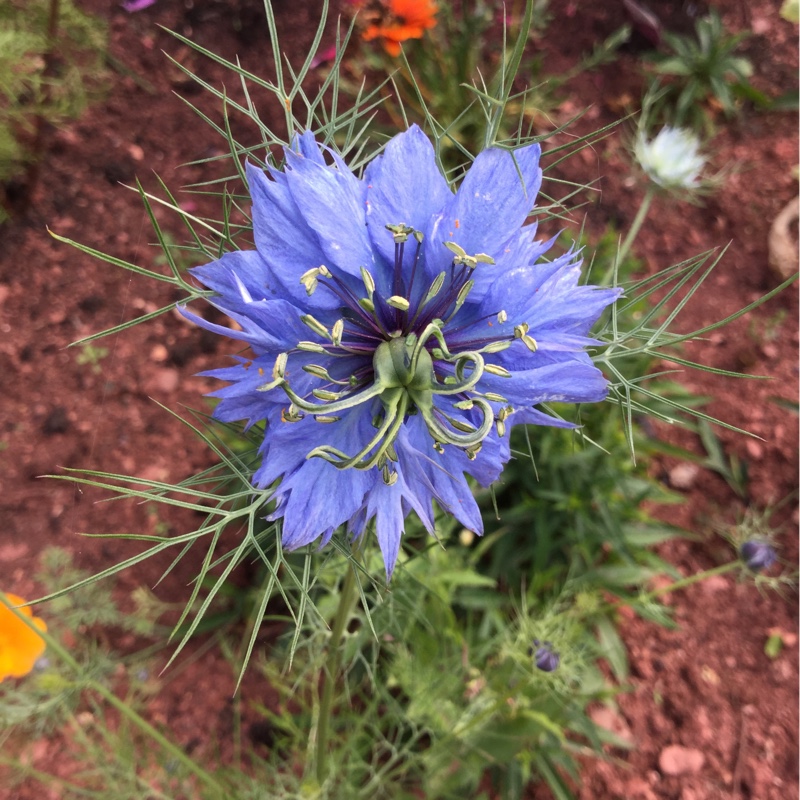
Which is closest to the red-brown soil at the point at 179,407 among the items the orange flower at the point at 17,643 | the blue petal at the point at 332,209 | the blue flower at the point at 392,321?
the orange flower at the point at 17,643

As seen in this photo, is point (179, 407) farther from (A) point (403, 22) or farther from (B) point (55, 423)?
(A) point (403, 22)

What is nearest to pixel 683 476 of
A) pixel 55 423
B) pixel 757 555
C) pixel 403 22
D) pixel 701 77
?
pixel 757 555

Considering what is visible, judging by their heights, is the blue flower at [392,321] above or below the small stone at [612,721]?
above

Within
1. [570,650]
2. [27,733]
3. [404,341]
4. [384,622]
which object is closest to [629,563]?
[570,650]

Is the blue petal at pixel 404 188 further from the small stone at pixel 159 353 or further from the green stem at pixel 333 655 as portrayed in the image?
the small stone at pixel 159 353

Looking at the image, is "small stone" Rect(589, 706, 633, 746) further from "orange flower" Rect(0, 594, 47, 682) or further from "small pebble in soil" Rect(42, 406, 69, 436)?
"small pebble in soil" Rect(42, 406, 69, 436)
